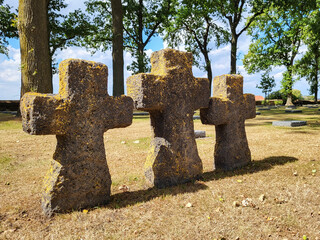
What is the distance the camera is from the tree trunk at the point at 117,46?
17.3 m

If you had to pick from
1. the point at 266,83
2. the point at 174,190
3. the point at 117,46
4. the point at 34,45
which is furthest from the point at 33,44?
the point at 266,83

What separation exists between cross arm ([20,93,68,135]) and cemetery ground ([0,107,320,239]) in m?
1.22

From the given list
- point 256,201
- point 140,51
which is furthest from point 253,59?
point 256,201

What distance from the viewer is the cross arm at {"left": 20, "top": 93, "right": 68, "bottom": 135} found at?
3.04m

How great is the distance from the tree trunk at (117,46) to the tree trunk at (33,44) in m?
6.61

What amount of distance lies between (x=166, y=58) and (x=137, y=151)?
12.0ft

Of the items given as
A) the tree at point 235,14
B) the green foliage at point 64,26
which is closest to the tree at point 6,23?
Result: the green foliage at point 64,26

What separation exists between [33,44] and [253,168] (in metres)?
11.1

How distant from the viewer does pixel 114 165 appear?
5828 millimetres

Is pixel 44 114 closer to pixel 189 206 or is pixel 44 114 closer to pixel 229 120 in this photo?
pixel 189 206

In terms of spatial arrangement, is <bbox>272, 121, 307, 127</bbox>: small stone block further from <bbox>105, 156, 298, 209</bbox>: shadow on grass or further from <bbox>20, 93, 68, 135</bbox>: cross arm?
<bbox>20, 93, 68, 135</bbox>: cross arm

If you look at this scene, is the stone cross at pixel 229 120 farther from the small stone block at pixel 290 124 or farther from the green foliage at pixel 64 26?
the green foliage at pixel 64 26

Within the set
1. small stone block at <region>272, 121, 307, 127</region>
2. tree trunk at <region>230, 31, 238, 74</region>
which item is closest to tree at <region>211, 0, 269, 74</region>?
tree trunk at <region>230, 31, 238, 74</region>

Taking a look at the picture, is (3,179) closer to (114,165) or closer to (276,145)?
(114,165)
